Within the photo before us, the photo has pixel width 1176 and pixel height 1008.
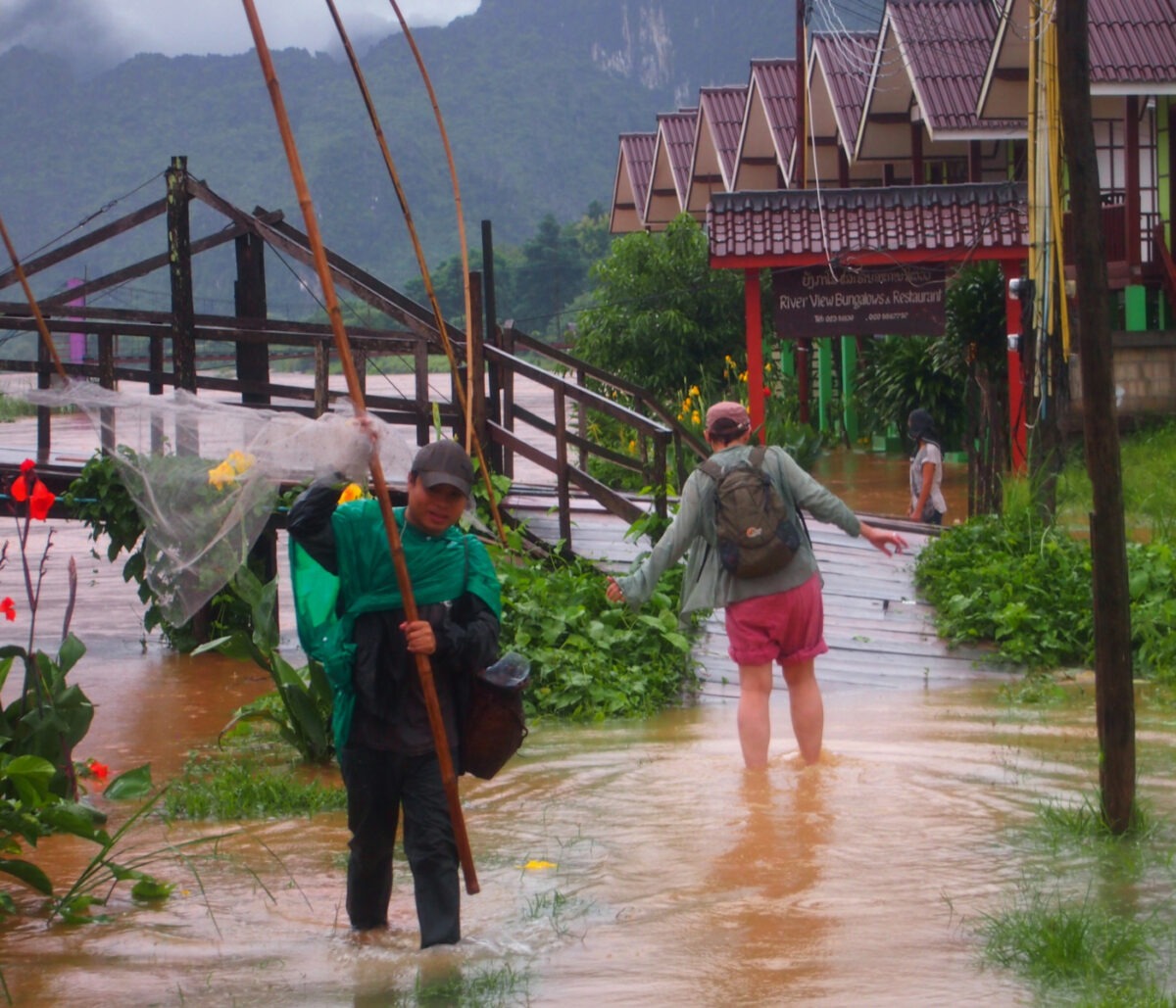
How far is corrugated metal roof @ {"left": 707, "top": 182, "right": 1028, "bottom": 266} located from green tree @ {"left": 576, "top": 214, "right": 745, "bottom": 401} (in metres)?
7.59

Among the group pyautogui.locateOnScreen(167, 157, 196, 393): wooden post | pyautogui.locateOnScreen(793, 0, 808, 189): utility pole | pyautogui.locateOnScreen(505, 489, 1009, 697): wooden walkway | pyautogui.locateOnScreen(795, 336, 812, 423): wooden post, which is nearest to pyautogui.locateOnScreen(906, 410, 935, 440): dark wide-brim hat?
pyautogui.locateOnScreen(505, 489, 1009, 697): wooden walkway

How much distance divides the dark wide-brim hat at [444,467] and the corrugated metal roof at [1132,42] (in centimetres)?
1614

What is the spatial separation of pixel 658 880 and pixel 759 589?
5.29ft

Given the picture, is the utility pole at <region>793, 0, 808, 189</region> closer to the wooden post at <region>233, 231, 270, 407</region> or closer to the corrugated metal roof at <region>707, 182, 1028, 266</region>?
the corrugated metal roof at <region>707, 182, 1028, 266</region>

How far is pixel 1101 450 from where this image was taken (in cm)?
554

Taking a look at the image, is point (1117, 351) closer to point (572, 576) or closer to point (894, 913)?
point (572, 576)

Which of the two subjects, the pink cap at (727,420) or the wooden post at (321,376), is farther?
the wooden post at (321,376)

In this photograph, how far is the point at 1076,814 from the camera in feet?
19.2

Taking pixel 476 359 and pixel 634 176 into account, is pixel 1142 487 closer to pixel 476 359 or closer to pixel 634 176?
pixel 476 359

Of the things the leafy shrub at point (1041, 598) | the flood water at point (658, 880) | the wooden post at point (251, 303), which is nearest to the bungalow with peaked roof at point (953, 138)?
the leafy shrub at point (1041, 598)

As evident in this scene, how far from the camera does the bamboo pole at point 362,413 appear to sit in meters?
4.43

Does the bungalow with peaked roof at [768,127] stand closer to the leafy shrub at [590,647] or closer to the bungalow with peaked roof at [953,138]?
the bungalow with peaked roof at [953,138]

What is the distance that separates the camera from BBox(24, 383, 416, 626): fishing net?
15.8ft

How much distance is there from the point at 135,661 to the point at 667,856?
6648mm
